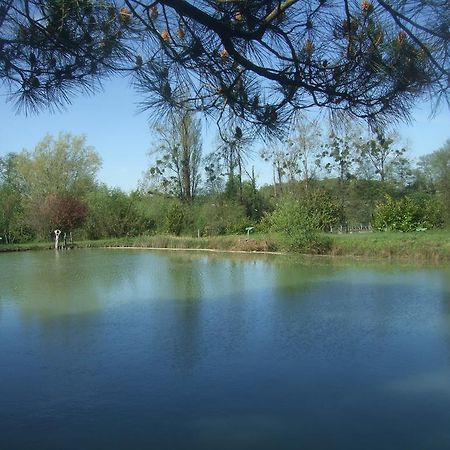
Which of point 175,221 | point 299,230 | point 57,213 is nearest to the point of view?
point 299,230

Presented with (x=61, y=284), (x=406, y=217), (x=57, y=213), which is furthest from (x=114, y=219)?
(x=61, y=284)

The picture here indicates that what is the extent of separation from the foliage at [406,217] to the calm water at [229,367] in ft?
23.3

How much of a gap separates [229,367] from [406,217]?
1218 centimetres

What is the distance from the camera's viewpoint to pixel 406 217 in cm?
1531

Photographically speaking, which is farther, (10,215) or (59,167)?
(59,167)

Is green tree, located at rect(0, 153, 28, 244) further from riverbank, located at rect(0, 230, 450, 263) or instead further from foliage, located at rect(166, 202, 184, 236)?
foliage, located at rect(166, 202, 184, 236)

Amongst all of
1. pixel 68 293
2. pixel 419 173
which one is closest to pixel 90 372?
pixel 68 293

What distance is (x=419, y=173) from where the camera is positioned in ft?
68.6

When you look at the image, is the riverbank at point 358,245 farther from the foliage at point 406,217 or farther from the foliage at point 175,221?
the foliage at point 406,217

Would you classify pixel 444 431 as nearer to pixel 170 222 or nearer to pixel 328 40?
pixel 328 40

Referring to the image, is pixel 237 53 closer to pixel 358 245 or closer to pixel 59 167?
pixel 358 245

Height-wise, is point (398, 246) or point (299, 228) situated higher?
point (299, 228)

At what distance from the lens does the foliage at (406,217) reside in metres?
15.2

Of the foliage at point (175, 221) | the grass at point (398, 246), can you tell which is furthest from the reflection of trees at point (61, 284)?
the foliage at point (175, 221)
